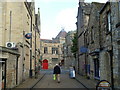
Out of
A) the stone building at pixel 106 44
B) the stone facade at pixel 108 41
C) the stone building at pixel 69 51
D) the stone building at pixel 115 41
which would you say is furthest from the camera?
the stone building at pixel 69 51

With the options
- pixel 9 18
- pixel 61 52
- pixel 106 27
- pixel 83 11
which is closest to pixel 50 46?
pixel 61 52

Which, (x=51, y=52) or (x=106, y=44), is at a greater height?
(x=106, y=44)

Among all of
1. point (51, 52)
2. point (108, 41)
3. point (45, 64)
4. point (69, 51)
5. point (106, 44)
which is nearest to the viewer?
point (108, 41)

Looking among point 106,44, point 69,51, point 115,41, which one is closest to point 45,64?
point 69,51

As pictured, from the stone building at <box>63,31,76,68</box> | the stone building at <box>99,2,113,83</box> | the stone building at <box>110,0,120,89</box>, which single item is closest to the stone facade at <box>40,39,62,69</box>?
the stone building at <box>63,31,76,68</box>

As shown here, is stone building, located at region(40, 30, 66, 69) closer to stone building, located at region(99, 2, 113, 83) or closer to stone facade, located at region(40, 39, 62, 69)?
stone facade, located at region(40, 39, 62, 69)

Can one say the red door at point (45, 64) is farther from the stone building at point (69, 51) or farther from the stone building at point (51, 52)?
the stone building at point (69, 51)

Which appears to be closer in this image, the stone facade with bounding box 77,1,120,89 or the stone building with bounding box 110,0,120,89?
the stone building with bounding box 110,0,120,89

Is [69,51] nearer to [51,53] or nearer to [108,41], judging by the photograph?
[51,53]

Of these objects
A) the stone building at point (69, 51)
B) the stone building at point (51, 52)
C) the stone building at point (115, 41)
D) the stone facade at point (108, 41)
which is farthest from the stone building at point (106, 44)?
the stone building at point (51, 52)

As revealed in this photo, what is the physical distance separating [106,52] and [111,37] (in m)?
1.53

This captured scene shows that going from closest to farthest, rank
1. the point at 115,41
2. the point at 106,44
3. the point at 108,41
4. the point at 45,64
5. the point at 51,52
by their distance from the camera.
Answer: the point at 115,41
the point at 108,41
the point at 106,44
the point at 45,64
the point at 51,52

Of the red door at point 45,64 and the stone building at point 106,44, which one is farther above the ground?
the stone building at point 106,44

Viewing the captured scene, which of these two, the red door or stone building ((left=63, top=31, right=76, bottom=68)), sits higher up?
stone building ((left=63, top=31, right=76, bottom=68))
